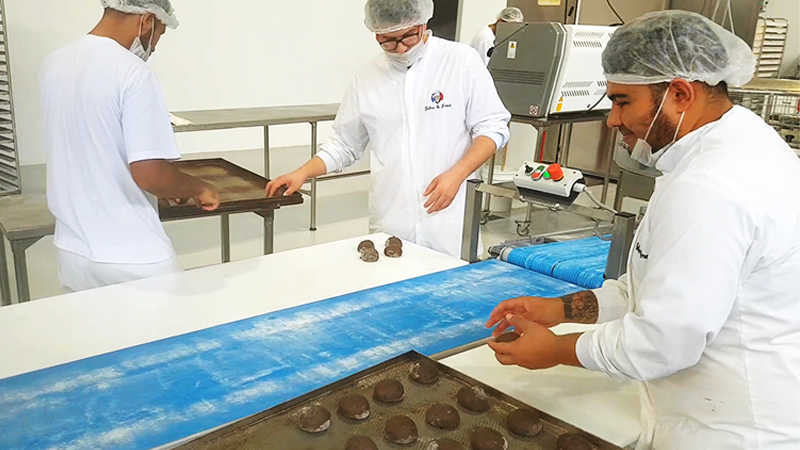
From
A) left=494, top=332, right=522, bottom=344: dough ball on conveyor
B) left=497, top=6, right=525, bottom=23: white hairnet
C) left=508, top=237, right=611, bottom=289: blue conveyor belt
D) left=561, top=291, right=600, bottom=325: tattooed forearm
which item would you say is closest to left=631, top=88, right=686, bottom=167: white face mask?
left=561, top=291, right=600, bottom=325: tattooed forearm

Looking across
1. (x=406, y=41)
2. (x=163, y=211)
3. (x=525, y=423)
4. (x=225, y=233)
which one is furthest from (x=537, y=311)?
(x=225, y=233)

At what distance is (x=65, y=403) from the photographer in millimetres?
1106

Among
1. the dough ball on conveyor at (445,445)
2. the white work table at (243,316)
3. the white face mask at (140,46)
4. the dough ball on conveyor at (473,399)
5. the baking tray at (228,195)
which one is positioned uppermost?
the white face mask at (140,46)

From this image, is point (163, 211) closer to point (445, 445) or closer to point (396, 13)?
point (396, 13)

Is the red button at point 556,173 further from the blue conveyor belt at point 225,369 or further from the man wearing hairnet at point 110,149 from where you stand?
the man wearing hairnet at point 110,149

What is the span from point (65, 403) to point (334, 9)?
576cm

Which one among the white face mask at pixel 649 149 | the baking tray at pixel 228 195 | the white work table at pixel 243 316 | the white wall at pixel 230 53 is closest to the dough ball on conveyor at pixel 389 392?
the white work table at pixel 243 316

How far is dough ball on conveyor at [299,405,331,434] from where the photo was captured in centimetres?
99

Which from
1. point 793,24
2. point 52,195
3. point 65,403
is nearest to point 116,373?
point 65,403

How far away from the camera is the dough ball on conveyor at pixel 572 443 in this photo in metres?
0.95

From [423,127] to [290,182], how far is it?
526mm

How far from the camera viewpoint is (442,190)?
2090 mm

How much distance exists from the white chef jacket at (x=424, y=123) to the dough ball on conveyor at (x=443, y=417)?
1221mm

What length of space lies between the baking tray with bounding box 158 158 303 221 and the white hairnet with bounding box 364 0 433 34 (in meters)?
0.70
